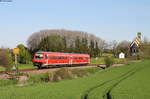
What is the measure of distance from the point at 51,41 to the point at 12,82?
64113 millimetres

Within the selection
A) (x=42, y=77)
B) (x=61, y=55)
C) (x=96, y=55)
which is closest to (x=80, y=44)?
(x=96, y=55)

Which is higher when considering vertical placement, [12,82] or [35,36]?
[35,36]

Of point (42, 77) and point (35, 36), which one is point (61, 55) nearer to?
point (42, 77)

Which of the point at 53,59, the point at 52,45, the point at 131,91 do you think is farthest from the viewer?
the point at 52,45

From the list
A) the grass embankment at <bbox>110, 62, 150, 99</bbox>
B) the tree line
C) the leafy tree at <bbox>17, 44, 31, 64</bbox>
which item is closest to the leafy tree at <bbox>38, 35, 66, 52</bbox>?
the tree line

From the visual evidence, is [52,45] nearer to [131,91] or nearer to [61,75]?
[61,75]

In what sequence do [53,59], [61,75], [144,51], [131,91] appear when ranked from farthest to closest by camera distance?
1. [144,51]
2. [53,59]
3. [61,75]
4. [131,91]

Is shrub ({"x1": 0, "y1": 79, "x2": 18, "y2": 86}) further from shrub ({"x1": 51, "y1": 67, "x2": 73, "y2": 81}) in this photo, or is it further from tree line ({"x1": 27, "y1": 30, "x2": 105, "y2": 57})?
tree line ({"x1": 27, "y1": 30, "x2": 105, "y2": 57})

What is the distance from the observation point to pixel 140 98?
12.1m

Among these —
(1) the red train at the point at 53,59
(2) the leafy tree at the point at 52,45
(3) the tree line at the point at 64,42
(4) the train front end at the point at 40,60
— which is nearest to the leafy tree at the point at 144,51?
(3) the tree line at the point at 64,42

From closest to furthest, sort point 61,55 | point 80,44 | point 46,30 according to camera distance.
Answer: point 61,55
point 80,44
point 46,30

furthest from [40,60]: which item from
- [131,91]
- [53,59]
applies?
[131,91]

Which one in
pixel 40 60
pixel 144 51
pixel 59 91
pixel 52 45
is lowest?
pixel 59 91

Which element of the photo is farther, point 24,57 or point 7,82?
point 24,57
